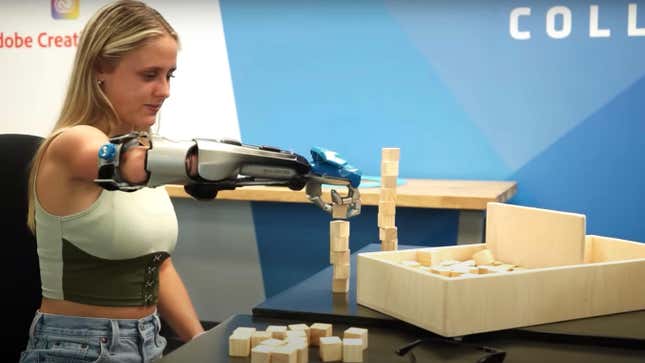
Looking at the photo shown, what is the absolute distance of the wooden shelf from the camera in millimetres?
2340

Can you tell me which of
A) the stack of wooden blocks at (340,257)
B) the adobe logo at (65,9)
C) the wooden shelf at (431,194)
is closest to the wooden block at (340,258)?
the stack of wooden blocks at (340,257)

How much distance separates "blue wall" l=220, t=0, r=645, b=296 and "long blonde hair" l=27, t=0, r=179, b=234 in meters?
1.45

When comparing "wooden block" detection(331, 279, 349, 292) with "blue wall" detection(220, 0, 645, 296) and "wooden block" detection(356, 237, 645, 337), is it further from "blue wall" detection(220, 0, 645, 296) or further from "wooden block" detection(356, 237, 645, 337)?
"blue wall" detection(220, 0, 645, 296)

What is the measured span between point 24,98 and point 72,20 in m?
0.39

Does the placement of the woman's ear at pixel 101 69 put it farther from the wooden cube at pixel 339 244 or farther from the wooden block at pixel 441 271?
the wooden block at pixel 441 271

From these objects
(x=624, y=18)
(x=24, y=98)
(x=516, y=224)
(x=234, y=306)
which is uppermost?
(x=624, y=18)

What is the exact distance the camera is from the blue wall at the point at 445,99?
9.02ft

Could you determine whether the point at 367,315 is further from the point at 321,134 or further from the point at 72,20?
the point at 72,20

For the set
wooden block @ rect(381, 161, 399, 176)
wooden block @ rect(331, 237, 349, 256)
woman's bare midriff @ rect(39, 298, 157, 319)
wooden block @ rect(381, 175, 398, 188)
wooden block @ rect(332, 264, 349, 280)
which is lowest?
woman's bare midriff @ rect(39, 298, 157, 319)

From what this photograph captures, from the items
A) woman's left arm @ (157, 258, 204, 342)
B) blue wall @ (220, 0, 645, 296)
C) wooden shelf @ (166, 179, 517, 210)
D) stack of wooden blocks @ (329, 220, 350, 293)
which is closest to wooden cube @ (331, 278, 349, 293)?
stack of wooden blocks @ (329, 220, 350, 293)

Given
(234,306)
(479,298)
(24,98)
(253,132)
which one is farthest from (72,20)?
(479,298)

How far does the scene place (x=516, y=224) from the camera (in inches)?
58.4

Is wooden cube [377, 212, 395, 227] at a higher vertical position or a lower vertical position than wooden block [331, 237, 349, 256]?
higher

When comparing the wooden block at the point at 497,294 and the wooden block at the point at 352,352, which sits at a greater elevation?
the wooden block at the point at 497,294
